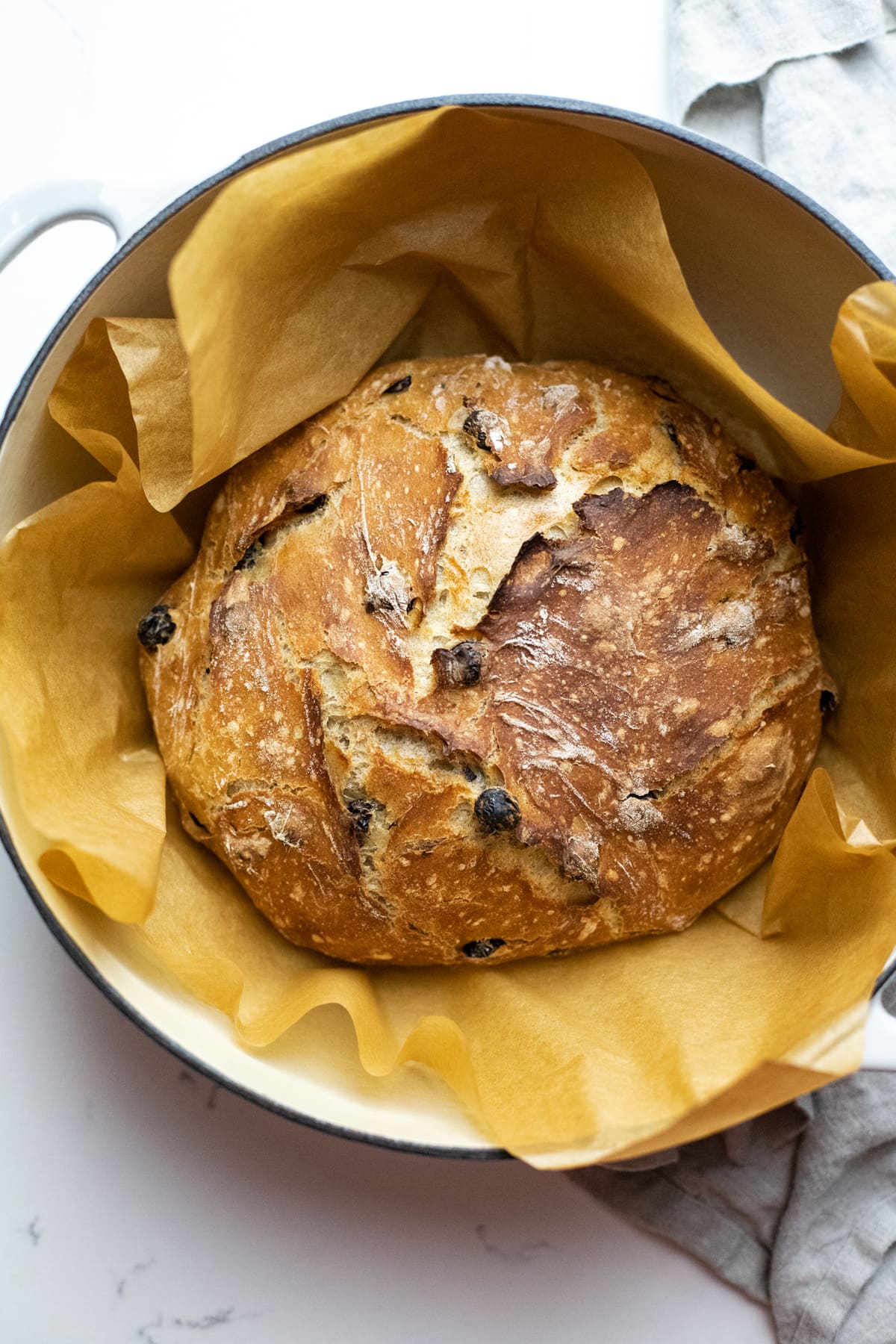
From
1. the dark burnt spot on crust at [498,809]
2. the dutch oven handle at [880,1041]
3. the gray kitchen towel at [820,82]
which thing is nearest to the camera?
the dutch oven handle at [880,1041]

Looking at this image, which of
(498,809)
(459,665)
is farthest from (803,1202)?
(459,665)

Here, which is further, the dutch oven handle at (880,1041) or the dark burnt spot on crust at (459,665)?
the dark burnt spot on crust at (459,665)

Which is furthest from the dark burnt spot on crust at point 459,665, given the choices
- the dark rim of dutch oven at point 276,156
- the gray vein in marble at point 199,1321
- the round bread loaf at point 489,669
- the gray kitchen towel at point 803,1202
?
the gray vein in marble at point 199,1321

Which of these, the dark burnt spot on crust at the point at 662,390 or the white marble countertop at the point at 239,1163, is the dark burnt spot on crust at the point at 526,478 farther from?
the white marble countertop at the point at 239,1163

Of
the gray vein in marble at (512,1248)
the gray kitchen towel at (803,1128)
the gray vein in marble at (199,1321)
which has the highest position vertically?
the gray kitchen towel at (803,1128)

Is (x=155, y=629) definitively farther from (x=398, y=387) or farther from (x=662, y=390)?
(x=662, y=390)

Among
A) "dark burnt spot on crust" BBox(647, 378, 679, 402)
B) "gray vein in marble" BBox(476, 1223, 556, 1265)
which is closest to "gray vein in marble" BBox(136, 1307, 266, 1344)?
"gray vein in marble" BBox(476, 1223, 556, 1265)

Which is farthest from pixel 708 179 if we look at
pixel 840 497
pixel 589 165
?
pixel 840 497
